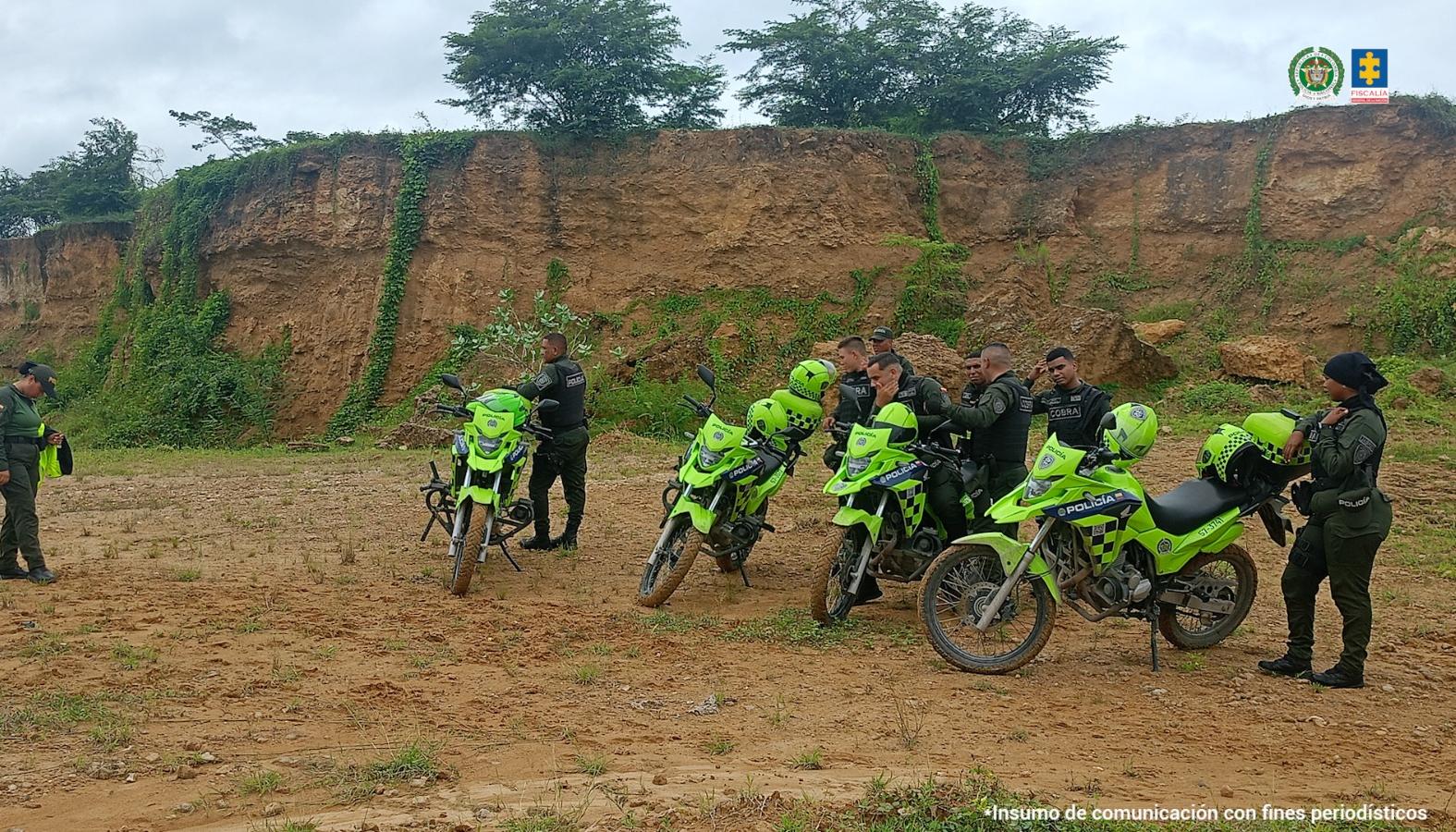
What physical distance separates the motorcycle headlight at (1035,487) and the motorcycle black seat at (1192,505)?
0.70 meters

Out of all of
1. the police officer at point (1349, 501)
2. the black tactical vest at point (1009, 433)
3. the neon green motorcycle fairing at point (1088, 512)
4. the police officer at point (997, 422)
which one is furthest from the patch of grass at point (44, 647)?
the police officer at point (1349, 501)

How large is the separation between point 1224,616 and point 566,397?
5384mm

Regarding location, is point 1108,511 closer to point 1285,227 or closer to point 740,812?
point 740,812

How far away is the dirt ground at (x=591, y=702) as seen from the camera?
3945 mm

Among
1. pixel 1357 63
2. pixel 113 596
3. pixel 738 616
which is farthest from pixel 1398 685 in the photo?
pixel 1357 63

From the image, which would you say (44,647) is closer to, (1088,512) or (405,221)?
(1088,512)

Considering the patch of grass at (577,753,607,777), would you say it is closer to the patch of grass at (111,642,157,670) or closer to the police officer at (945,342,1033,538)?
the patch of grass at (111,642,157,670)

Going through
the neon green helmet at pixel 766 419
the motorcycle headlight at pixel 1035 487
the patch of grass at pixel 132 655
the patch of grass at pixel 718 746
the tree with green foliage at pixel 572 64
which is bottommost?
the patch of grass at pixel 718 746

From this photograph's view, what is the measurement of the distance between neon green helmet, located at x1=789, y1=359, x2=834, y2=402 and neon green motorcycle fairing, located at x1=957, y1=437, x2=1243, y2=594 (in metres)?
2.20

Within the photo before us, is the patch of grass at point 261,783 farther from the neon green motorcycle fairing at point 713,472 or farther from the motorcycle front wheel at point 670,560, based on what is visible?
the neon green motorcycle fairing at point 713,472

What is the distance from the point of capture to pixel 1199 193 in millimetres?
22391

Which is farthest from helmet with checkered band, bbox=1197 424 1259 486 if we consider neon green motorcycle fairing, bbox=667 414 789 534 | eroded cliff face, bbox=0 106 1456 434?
eroded cliff face, bbox=0 106 1456 434

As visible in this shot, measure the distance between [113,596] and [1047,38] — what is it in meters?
22.9

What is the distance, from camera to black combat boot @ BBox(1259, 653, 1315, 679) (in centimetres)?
565
